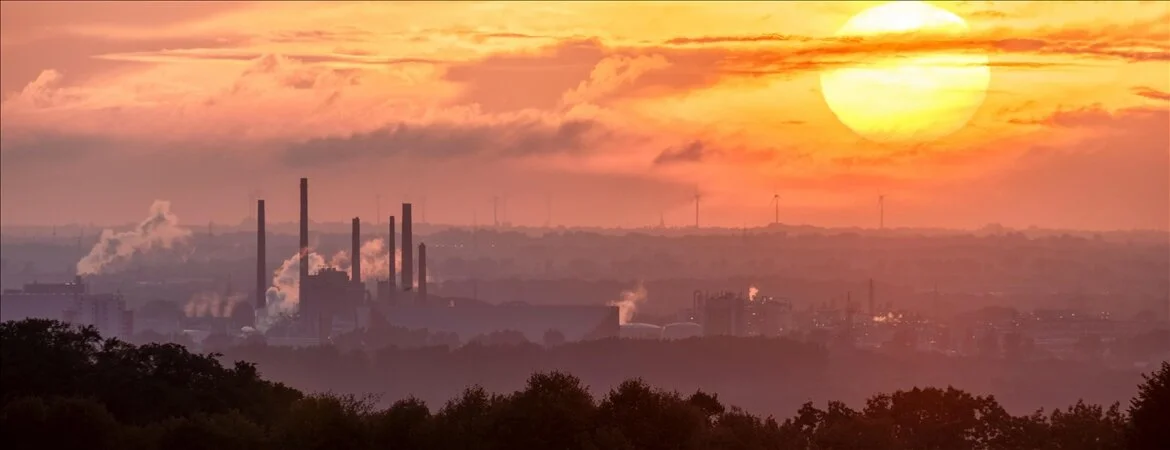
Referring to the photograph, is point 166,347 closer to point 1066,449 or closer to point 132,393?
point 132,393

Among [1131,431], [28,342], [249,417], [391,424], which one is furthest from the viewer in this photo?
[28,342]

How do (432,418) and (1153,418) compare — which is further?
(432,418)

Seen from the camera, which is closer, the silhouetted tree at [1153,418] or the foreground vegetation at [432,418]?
the silhouetted tree at [1153,418]

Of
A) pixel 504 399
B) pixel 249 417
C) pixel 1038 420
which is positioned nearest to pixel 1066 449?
pixel 1038 420

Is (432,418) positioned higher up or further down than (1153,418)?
further down

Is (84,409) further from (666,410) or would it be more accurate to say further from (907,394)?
(907,394)

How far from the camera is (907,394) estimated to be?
237ft

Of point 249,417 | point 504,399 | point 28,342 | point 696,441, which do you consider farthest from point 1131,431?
point 28,342

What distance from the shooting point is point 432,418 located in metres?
59.1

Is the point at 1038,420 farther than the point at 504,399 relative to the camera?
Yes

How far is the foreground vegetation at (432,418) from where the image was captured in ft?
186

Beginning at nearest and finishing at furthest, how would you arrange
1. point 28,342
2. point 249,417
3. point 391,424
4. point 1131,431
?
1. point 1131,431
2. point 391,424
3. point 249,417
4. point 28,342

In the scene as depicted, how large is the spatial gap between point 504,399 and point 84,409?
11924 millimetres

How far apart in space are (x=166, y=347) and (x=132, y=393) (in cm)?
380
